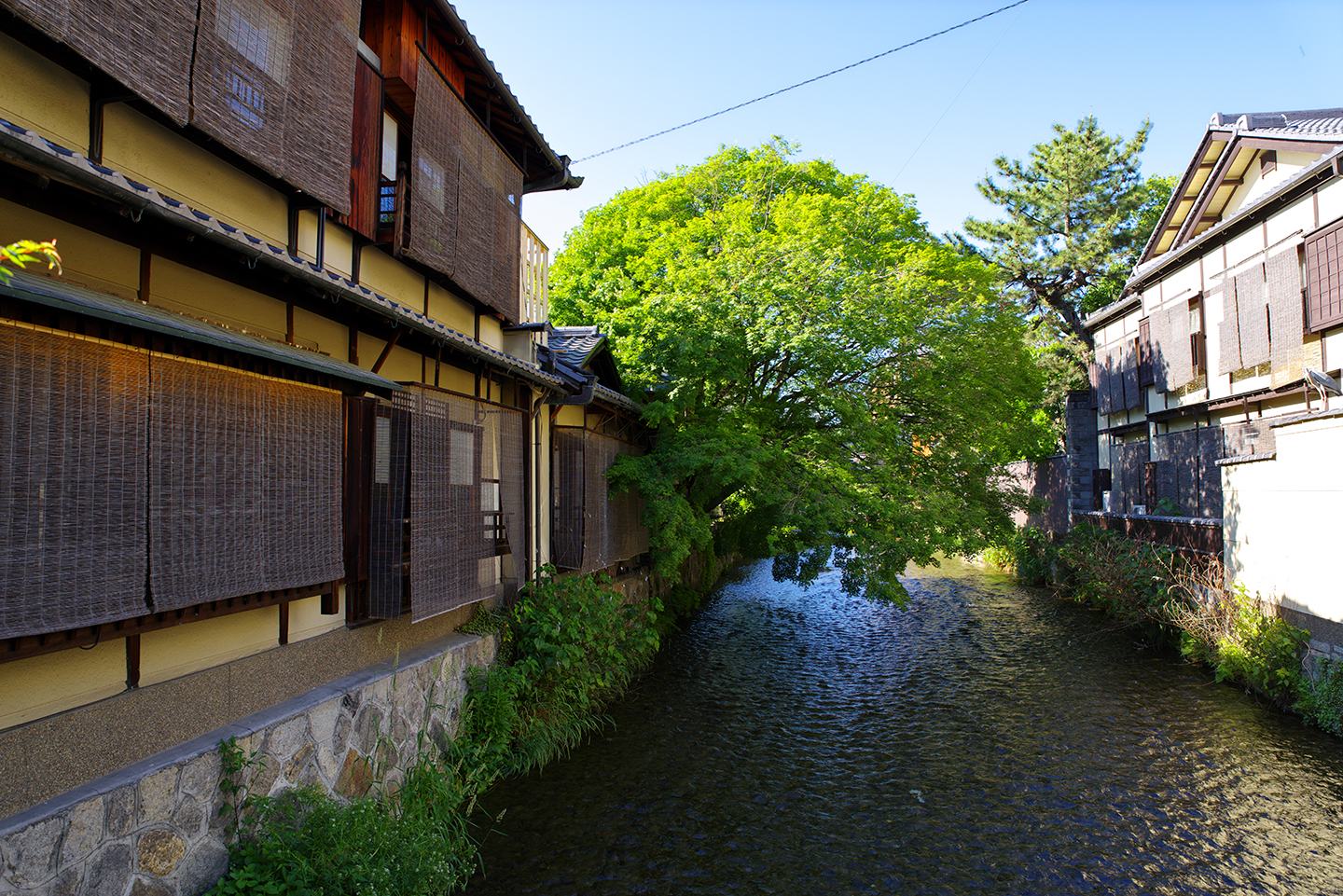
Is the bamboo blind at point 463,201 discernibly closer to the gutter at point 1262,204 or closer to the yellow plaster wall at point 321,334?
the yellow plaster wall at point 321,334

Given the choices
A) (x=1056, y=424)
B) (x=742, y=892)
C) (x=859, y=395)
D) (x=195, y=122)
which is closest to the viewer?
(x=195, y=122)

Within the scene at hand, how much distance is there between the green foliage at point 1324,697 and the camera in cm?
945

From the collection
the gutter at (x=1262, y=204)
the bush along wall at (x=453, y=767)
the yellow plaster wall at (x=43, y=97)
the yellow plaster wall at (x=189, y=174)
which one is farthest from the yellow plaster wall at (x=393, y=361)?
the gutter at (x=1262, y=204)

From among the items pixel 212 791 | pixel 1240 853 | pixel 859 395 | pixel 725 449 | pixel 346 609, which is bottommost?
pixel 1240 853

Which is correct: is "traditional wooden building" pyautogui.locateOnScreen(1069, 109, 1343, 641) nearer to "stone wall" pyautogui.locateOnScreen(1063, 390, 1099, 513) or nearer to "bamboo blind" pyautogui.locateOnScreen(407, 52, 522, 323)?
"stone wall" pyautogui.locateOnScreen(1063, 390, 1099, 513)

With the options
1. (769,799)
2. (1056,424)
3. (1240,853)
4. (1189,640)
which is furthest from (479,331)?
(1056,424)

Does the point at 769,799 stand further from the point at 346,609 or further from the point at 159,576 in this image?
the point at 159,576

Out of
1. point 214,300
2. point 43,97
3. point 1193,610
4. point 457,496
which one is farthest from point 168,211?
point 1193,610

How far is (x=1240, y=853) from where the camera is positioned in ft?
22.8

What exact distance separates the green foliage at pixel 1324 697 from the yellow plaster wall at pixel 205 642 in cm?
1317

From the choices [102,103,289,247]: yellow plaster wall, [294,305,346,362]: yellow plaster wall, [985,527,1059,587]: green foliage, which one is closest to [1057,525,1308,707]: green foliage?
[985,527,1059,587]: green foliage

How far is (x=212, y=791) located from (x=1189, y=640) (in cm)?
1513

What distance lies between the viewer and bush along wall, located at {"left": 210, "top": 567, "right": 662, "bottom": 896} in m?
4.70

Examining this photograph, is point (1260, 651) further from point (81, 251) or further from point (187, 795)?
point (81, 251)
